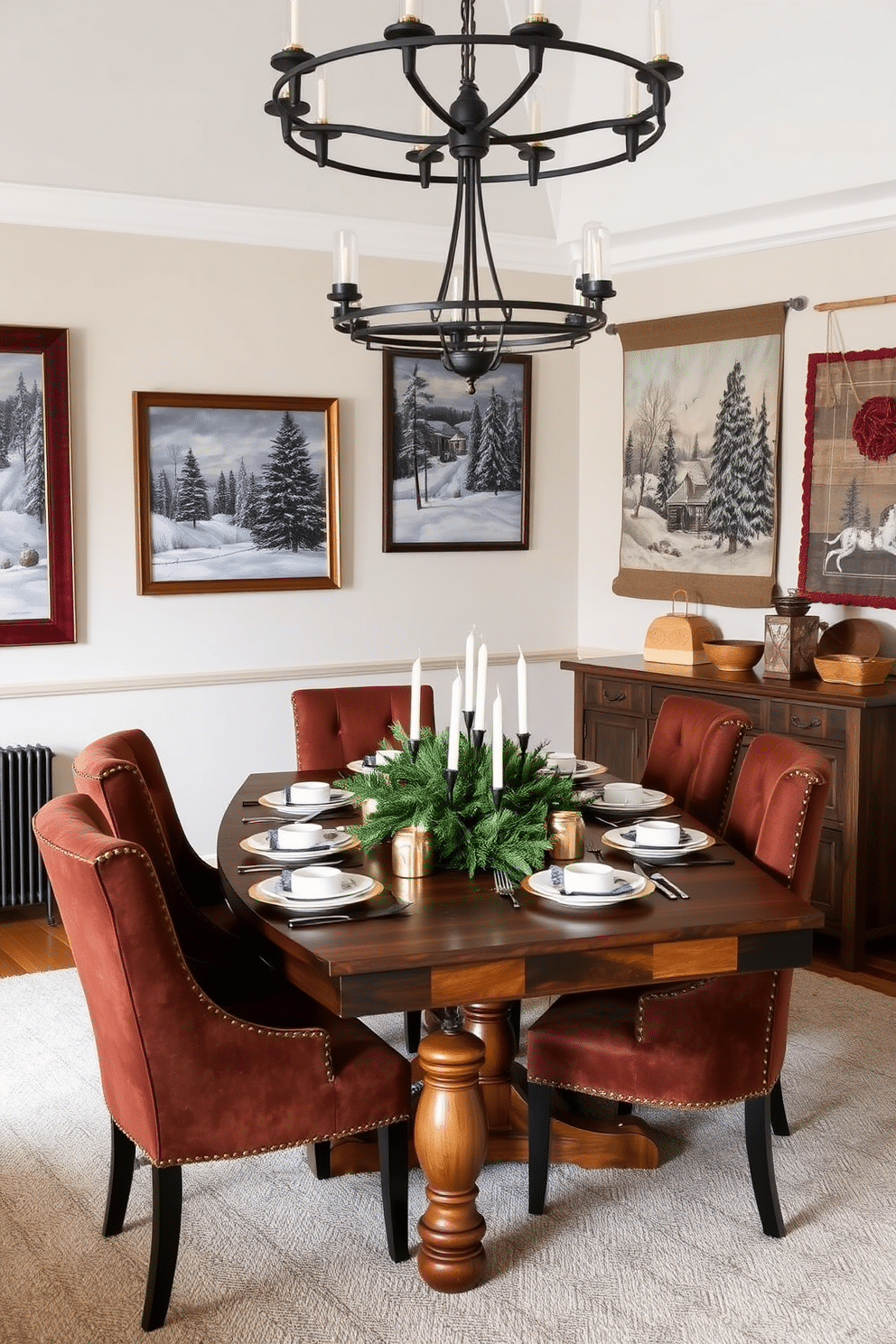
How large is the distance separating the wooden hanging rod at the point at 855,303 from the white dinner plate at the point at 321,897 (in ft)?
11.1

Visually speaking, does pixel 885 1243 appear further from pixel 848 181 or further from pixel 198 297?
pixel 198 297

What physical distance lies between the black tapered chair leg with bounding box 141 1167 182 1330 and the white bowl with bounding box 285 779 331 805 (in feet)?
3.84

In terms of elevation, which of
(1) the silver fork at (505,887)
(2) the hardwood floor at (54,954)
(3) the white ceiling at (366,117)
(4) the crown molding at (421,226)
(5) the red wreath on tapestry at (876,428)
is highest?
(3) the white ceiling at (366,117)

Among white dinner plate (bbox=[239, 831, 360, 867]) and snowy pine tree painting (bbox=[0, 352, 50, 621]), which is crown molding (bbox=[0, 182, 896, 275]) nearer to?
snowy pine tree painting (bbox=[0, 352, 50, 621])

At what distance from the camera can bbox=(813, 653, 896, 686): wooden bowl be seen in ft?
15.4

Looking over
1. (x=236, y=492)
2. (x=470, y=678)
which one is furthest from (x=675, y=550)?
(x=470, y=678)

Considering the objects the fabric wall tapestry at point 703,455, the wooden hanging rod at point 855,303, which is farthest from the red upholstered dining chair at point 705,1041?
the fabric wall tapestry at point 703,455

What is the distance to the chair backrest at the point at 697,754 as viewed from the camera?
12.1 feet

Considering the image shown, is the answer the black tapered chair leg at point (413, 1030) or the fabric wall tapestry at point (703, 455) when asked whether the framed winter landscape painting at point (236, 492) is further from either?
the black tapered chair leg at point (413, 1030)

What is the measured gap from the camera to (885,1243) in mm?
2857

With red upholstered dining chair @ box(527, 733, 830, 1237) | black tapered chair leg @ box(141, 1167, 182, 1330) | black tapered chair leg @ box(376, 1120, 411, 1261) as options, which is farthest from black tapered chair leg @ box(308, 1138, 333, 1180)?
black tapered chair leg @ box(141, 1167, 182, 1330)

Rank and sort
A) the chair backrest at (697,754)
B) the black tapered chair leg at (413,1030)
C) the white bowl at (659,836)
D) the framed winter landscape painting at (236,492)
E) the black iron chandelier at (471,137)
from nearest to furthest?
the black iron chandelier at (471,137), the white bowl at (659,836), the chair backrest at (697,754), the black tapered chair leg at (413,1030), the framed winter landscape painting at (236,492)

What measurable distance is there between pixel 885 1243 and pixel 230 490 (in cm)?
386

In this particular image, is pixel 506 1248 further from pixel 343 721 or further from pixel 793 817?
pixel 343 721
